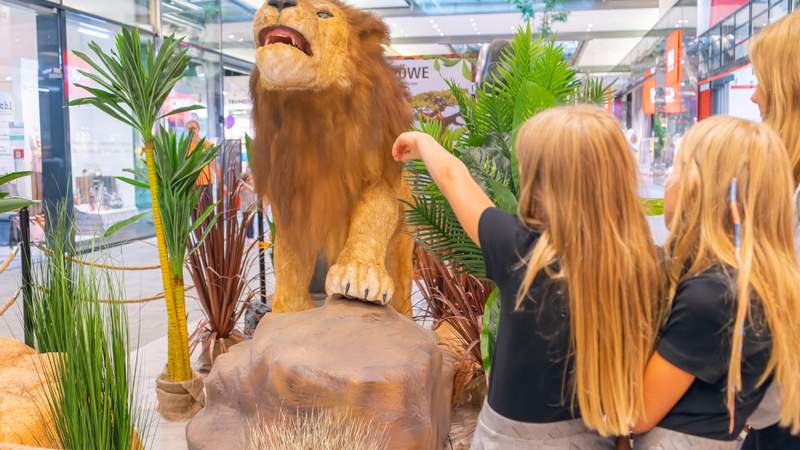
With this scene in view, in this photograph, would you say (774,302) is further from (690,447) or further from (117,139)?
(117,139)

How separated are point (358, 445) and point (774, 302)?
1014 mm

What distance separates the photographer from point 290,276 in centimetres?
266

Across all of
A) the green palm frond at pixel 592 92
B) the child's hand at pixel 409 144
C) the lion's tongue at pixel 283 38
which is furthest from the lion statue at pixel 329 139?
the child's hand at pixel 409 144

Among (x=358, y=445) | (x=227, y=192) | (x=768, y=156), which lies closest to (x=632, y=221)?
(x=768, y=156)

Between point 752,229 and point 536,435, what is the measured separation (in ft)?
1.57

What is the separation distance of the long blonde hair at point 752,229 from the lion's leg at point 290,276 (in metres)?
1.65

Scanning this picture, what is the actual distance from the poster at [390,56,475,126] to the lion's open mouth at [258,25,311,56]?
2.34 meters

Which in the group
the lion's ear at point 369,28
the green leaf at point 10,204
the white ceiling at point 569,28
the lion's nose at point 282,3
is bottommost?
the green leaf at point 10,204

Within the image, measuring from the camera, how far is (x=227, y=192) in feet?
11.4

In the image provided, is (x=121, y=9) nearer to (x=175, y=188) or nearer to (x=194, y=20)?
(x=194, y=20)

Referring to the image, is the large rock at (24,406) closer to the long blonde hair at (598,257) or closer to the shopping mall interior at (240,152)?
the shopping mall interior at (240,152)

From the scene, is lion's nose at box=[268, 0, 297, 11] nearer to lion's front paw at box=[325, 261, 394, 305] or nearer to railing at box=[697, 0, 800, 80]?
lion's front paw at box=[325, 261, 394, 305]

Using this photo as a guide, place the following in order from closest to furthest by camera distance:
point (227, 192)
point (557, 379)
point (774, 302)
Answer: point (774, 302), point (557, 379), point (227, 192)

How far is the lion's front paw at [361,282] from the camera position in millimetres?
2406
